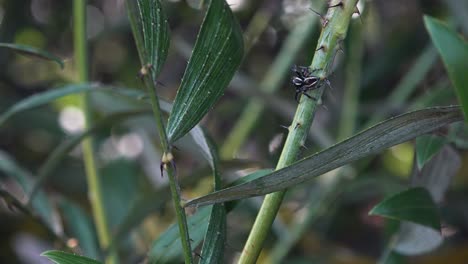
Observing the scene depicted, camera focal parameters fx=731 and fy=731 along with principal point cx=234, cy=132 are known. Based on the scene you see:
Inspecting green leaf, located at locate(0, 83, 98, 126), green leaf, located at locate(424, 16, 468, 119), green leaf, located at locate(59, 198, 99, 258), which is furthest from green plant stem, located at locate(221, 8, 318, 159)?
green leaf, located at locate(424, 16, 468, 119)

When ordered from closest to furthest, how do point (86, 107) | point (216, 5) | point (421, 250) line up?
point (216, 5) → point (421, 250) → point (86, 107)

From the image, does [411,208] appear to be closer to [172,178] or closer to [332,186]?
[172,178]

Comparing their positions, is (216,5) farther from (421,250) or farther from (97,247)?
(97,247)

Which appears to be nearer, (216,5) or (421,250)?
(216,5)

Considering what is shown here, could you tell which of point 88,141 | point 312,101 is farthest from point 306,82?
point 88,141

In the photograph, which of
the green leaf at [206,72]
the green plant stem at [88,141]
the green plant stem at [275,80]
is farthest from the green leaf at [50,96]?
the green plant stem at [275,80]

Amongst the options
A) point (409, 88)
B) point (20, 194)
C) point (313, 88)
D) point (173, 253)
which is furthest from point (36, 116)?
point (313, 88)

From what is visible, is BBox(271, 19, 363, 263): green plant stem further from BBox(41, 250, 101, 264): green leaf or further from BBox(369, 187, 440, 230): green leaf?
BBox(41, 250, 101, 264): green leaf
